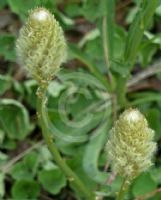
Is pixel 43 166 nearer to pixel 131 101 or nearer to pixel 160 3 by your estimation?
pixel 131 101

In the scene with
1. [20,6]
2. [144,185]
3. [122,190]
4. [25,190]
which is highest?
[20,6]

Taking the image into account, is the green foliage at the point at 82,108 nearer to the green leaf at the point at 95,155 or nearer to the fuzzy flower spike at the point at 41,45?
the green leaf at the point at 95,155

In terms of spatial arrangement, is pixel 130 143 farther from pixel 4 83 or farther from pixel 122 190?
pixel 4 83

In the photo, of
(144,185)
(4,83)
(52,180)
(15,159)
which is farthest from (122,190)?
(4,83)

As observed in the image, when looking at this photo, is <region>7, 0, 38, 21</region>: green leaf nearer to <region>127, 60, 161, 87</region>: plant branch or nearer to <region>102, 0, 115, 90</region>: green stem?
<region>102, 0, 115, 90</region>: green stem

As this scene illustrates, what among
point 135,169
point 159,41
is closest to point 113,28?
point 159,41

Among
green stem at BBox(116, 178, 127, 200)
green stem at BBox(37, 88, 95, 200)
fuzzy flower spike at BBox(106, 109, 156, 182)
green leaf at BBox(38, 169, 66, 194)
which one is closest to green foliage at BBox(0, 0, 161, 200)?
green leaf at BBox(38, 169, 66, 194)
